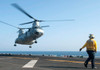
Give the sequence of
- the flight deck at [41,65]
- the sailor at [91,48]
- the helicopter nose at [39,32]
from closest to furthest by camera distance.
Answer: the flight deck at [41,65] < the sailor at [91,48] < the helicopter nose at [39,32]

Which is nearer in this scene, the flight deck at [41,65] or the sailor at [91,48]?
the flight deck at [41,65]

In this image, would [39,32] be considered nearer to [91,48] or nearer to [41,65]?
[41,65]

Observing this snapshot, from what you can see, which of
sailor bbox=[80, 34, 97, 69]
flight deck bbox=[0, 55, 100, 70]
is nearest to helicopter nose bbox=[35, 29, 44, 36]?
flight deck bbox=[0, 55, 100, 70]

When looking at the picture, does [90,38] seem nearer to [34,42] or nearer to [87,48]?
[87,48]

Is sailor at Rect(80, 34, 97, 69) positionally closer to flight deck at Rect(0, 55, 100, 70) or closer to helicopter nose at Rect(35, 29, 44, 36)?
flight deck at Rect(0, 55, 100, 70)

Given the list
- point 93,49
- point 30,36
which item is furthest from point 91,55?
point 30,36

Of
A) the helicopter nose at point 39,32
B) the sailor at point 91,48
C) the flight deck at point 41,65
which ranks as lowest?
the flight deck at point 41,65

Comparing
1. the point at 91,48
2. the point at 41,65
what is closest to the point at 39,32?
the point at 41,65

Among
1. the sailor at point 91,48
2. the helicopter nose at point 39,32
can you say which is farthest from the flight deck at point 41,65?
the helicopter nose at point 39,32

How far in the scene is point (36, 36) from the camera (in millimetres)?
33969

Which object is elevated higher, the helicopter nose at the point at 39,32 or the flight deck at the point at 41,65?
the helicopter nose at the point at 39,32

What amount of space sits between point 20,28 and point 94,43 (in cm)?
3763

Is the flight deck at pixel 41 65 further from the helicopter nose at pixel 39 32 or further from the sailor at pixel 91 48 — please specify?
the helicopter nose at pixel 39 32

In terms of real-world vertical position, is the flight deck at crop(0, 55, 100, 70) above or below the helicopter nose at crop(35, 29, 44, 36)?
below
